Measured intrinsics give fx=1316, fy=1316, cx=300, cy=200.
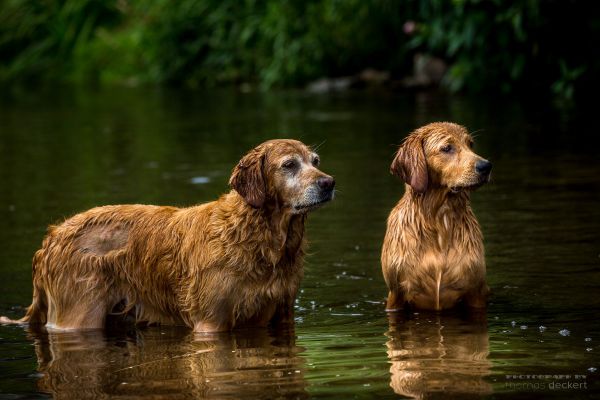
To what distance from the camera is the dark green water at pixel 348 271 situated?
7.39m

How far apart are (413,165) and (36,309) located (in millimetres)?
2900

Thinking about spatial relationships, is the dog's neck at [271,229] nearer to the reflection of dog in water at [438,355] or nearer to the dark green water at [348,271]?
the dark green water at [348,271]

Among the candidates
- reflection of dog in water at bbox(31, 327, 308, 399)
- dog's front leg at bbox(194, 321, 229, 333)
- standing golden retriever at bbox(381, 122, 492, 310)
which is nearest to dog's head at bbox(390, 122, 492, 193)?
standing golden retriever at bbox(381, 122, 492, 310)

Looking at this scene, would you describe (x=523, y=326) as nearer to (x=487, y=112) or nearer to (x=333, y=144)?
(x=333, y=144)

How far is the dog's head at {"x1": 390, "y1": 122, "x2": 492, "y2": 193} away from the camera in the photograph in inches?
352

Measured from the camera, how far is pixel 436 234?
9195 millimetres

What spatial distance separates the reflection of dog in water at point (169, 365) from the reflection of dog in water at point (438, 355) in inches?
23.6

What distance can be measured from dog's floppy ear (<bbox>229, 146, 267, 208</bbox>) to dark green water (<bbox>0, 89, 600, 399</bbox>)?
899 mm

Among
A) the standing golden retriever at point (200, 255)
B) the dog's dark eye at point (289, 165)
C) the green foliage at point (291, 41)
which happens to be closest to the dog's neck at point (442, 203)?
the standing golden retriever at point (200, 255)

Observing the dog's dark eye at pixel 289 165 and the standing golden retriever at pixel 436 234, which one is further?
the standing golden retriever at pixel 436 234

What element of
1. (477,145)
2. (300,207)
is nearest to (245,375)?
(300,207)

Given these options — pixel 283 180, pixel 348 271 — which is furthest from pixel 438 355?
pixel 348 271

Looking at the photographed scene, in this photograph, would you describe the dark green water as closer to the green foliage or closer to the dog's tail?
the dog's tail

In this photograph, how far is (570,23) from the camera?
22.5 metres
